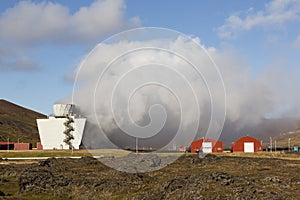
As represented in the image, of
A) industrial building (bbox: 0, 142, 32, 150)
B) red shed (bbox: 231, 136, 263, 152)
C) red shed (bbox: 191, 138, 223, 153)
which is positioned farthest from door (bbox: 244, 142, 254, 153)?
industrial building (bbox: 0, 142, 32, 150)

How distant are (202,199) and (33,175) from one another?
2531 centimetres

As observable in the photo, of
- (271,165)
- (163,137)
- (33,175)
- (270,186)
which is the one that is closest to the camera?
(270,186)

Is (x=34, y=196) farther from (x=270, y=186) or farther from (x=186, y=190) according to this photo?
(x=270, y=186)

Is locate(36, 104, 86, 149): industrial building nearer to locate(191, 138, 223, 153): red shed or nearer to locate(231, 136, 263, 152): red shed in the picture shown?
locate(191, 138, 223, 153): red shed

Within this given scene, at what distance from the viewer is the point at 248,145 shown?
128 meters

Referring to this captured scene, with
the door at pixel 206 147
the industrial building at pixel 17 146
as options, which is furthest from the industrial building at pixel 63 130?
the door at pixel 206 147

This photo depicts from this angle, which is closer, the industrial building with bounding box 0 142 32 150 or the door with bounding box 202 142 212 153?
the door with bounding box 202 142 212 153

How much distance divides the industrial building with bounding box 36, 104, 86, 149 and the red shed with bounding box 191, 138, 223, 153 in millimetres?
37375

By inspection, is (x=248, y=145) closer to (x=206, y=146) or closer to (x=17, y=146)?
(x=206, y=146)

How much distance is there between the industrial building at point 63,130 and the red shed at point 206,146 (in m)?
37.4

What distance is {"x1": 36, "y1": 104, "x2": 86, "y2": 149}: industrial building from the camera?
435ft

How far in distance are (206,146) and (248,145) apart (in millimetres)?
12986

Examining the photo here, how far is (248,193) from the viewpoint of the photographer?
32.2 metres

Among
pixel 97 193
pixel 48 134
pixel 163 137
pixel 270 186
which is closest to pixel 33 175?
pixel 97 193
